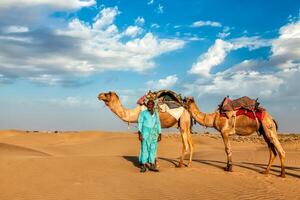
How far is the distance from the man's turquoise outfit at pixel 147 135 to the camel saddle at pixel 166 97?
114 cm

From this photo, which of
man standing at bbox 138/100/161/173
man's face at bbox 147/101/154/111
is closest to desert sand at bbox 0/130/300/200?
man standing at bbox 138/100/161/173

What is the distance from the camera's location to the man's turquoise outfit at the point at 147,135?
46.7ft

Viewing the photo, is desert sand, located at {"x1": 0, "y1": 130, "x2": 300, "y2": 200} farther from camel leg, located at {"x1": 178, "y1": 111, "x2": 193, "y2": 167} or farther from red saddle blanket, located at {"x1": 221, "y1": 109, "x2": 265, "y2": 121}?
red saddle blanket, located at {"x1": 221, "y1": 109, "x2": 265, "y2": 121}

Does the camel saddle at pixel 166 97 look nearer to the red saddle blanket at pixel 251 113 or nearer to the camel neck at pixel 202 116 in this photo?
the camel neck at pixel 202 116

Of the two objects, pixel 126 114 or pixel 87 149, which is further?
pixel 87 149

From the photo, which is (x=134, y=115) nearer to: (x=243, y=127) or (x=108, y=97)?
(x=108, y=97)

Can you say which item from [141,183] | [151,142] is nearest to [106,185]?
[141,183]

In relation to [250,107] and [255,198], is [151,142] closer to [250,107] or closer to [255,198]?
[250,107]

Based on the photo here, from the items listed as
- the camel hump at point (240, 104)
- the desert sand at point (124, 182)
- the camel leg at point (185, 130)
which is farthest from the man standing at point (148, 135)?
the camel hump at point (240, 104)

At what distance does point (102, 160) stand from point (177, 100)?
3.72 meters

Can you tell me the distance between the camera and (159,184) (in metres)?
11.8

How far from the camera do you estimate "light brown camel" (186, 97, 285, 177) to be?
1439cm

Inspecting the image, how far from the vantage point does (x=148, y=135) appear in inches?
563

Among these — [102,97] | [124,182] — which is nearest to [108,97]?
[102,97]
